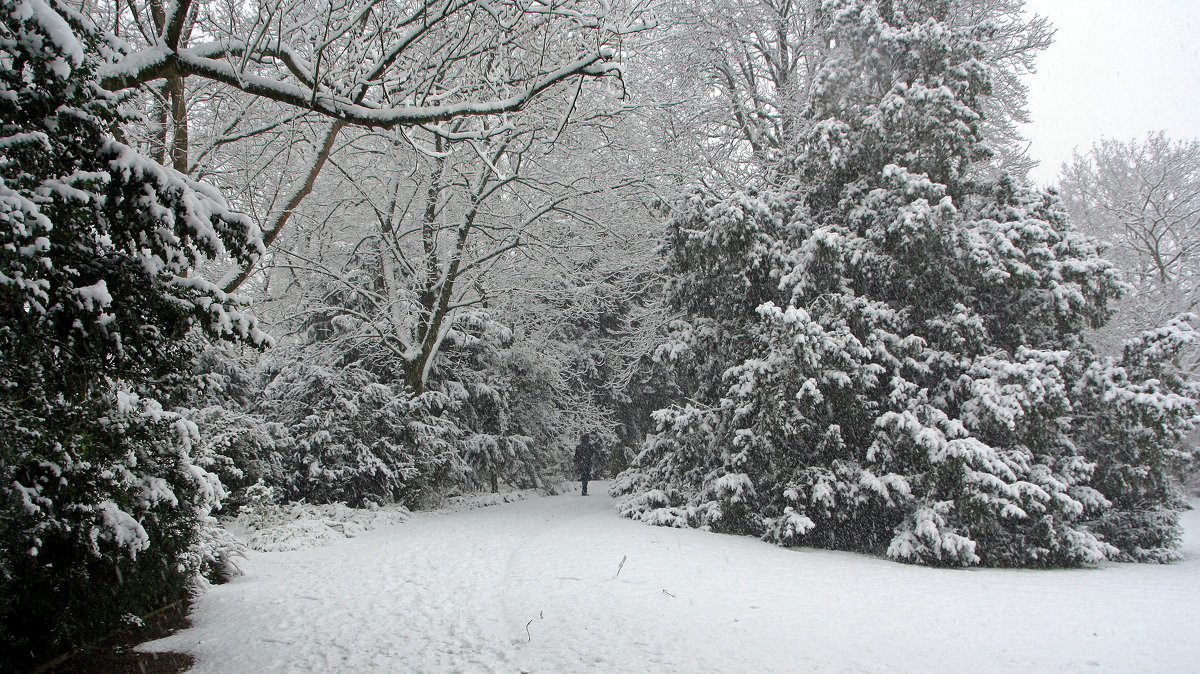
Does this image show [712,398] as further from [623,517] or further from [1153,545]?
[1153,545]

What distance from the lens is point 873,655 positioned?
205 inches

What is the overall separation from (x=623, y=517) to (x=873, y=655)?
8.26 metres

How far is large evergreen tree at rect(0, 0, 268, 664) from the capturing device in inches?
114

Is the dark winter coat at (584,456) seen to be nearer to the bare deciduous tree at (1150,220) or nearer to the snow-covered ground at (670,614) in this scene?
the snow-covered ground at (670,614)

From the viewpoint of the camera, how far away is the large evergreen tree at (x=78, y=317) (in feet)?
9.50

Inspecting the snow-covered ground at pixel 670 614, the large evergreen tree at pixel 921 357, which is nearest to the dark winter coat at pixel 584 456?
the large evergreen tree at pixel 921 357

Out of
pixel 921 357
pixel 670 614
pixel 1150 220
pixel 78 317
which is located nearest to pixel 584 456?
pixel 921 357

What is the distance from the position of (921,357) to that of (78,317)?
34.9ft

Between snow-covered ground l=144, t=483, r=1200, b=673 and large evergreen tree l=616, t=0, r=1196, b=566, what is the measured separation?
896 millimetres

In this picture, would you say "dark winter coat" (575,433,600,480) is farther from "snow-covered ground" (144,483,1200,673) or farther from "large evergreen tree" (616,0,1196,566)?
"snow-covered ground" (144,483,1200,673)

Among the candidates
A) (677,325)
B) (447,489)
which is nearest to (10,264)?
(677,325)

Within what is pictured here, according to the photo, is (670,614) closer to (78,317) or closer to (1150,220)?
(78,317)

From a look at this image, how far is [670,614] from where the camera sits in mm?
6312

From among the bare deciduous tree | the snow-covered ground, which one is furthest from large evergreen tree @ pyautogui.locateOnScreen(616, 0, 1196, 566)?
the bare deciduous tree
